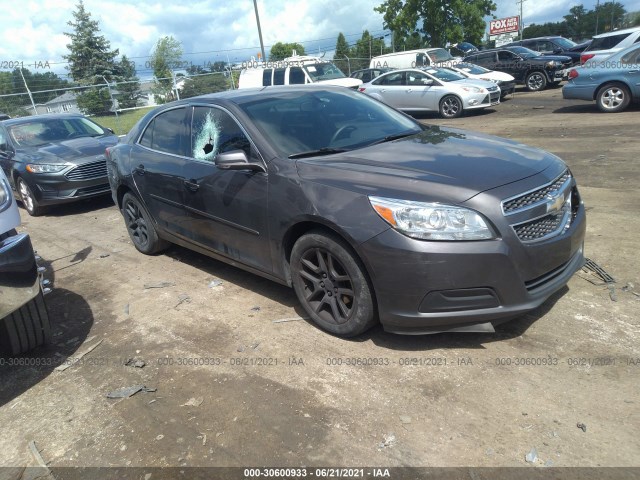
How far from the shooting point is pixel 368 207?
3.12 meters

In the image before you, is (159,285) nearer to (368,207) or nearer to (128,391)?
(128,391)

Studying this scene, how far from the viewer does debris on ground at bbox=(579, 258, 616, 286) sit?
13.2 feet

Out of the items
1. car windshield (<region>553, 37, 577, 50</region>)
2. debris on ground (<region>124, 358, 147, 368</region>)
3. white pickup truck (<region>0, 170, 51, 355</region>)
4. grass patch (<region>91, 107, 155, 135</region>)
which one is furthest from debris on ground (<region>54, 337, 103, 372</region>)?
car windshield (<region>553, 37, 577, 50</region>)

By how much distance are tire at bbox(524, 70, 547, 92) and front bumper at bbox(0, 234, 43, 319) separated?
20.1m

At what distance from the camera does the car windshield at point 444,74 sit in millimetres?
16062

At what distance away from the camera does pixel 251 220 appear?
3.89 metres

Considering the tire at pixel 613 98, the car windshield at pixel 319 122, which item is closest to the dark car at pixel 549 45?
the tire at pixel 613 98

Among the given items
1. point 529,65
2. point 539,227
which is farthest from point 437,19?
point 539,227

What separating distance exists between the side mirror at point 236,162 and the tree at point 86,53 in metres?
41.3

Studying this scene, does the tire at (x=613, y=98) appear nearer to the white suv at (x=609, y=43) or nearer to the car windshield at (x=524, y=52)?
the white suv at (x=609, y=43)

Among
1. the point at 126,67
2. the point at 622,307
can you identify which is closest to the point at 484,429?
the point at 622,307

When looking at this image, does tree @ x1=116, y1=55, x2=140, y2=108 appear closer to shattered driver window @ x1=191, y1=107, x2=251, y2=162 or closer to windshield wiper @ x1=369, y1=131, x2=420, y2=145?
shattered driver window @ x1=191, y1=107, x2=251, y2=162

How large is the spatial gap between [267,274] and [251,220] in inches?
17.7

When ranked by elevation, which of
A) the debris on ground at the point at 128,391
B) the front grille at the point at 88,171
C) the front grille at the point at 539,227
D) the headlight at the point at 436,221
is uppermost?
the headlight at the point at 436,221
